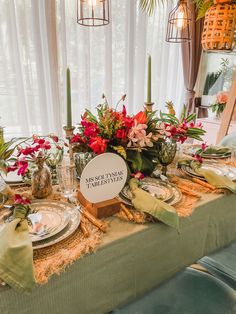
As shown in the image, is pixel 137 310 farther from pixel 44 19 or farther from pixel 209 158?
pixel 44 19

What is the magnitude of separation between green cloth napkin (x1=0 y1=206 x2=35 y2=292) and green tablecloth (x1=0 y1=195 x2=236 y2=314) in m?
0.03

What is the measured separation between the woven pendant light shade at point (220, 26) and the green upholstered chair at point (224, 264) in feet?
4.17

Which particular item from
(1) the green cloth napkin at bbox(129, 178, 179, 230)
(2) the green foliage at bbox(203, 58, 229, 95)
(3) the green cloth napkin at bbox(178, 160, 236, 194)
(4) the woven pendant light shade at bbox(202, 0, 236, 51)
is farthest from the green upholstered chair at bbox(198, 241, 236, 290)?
(2) the green foliage at bbox(203, 58, 229, 95)

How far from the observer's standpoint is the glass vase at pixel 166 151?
1.06m

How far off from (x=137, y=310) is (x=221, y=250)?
47cm

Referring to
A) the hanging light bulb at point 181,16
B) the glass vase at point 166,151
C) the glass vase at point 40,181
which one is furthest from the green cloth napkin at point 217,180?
the hanging light bulb at point 181,16

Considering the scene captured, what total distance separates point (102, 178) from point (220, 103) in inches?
94.8

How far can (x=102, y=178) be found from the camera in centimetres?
77

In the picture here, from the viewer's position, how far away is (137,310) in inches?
31.4

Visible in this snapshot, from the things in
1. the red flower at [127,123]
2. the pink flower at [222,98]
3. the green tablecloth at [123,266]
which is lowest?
the green tablecloth at [123,266]

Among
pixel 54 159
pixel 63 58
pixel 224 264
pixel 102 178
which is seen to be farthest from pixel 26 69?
pixel 224 264

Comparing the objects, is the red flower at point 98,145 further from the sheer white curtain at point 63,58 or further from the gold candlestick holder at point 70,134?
the sheer white curtain at point 63,58

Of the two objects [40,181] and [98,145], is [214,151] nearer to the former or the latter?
[98,145]

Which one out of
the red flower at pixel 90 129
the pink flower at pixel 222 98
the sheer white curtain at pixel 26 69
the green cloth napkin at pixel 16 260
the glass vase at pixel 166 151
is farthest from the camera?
the pink flower at pixel 222 98
